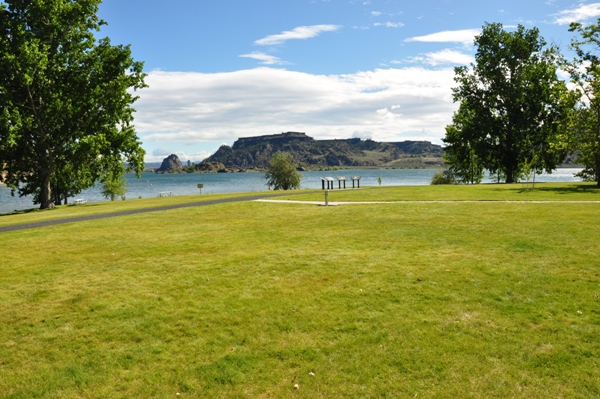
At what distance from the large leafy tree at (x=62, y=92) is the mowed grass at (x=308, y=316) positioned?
2066cm

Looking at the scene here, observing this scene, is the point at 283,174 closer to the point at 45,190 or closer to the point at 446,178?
the point at 446,178

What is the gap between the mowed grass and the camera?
574cm

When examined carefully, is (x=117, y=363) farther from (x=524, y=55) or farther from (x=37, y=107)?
(x=524, y=55)

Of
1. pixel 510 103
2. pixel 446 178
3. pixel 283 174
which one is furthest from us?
pixel 446 178

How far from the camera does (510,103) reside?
162ft

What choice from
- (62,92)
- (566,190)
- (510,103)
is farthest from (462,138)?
(62,92)

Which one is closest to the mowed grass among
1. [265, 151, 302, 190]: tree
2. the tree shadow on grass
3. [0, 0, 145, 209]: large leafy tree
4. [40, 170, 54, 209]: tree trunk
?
the tree shadow on grass

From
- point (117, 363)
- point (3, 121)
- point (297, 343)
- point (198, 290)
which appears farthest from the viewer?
point (3, 121)

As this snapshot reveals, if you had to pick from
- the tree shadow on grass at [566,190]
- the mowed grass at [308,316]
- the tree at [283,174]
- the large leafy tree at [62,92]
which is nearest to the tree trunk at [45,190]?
the large leafy tree at [62,92]

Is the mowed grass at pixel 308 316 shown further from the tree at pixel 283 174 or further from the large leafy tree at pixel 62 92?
the tree at pixel 283 174

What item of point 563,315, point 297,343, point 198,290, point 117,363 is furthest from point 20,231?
point 563,315

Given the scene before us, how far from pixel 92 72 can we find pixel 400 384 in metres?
36.4

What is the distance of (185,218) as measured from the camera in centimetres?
2067

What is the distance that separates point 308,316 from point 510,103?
5086 cm
